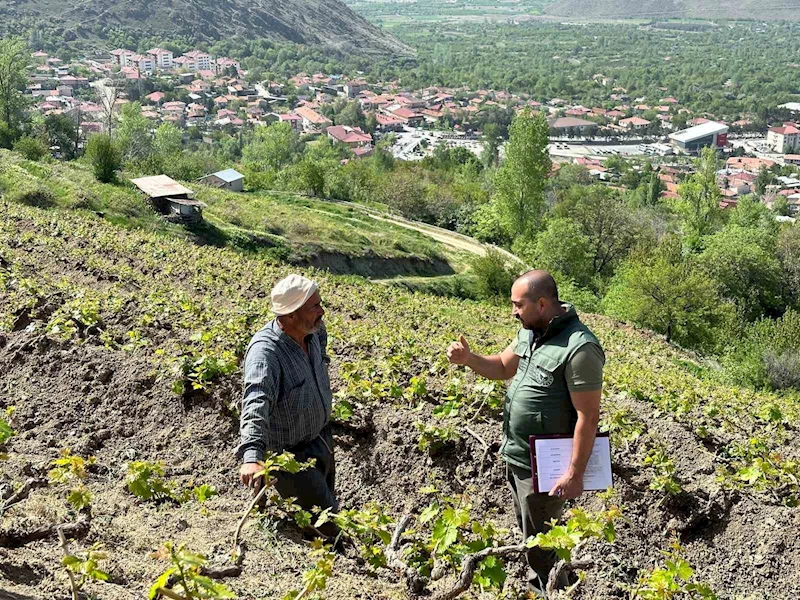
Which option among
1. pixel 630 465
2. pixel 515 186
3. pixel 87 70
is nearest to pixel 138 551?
pixel 630 465

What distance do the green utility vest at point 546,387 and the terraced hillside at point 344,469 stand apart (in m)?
0.47

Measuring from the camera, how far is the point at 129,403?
5285 mm

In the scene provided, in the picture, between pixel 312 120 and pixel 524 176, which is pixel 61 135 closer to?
pixel 524 176

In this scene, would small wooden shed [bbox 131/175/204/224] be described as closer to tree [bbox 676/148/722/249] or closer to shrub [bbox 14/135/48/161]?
shrub [bbox 14/135/48/161]

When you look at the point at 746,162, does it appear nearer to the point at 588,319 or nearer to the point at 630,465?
the point at 588,319

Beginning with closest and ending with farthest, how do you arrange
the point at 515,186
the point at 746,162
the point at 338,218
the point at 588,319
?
the point at 588,319, the point at 338,218, the point at 515,186, the point at 746,162

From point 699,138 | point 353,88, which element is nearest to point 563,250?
point 699,138

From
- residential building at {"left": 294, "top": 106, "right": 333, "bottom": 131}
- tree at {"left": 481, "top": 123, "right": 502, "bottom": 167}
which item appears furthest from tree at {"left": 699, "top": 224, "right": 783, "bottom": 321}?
residential building at {"left": 294, "top": 106, "right": 333, "bottom": 131}

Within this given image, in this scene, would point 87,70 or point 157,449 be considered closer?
point 157,449

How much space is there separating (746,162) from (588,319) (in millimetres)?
90635

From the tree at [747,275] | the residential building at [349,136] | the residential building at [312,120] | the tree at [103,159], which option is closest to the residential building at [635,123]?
the residential building at [349,136]

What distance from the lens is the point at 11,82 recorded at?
39219 mm

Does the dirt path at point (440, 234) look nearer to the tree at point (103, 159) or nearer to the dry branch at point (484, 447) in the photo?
the tree at point (103, 159)

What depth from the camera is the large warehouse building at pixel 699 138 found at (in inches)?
4222
